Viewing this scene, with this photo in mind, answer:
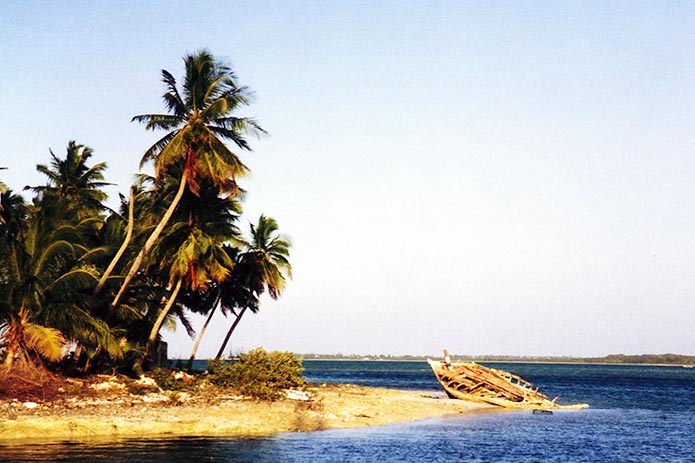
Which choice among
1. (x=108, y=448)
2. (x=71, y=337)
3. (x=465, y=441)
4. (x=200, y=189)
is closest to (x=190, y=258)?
(x=200, y=189)

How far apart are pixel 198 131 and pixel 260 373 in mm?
12582

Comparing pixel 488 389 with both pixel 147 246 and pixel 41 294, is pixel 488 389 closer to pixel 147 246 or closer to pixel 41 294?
pixel 147 246

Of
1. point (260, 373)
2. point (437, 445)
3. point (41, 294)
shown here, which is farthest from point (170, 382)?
point (437, 445)

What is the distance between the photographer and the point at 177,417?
26531mm

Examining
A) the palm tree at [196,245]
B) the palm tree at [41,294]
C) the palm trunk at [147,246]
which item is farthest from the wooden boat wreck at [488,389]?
the palm tree at [41,294]

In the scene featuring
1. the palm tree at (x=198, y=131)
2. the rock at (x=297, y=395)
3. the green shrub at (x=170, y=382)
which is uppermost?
the palm tree at (x=198, y=131)

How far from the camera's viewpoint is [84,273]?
28.6m

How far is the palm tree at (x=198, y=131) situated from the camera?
32.5 meters

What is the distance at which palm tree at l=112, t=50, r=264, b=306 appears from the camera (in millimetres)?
32469

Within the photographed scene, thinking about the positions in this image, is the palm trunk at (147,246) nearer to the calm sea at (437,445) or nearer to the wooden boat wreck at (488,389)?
the calm sea at (437,445)

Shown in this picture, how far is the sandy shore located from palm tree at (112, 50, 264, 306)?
22.1 feet

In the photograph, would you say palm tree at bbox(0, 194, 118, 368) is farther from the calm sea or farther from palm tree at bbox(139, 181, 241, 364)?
the calm sea

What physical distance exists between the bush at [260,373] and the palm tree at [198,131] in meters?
7.00

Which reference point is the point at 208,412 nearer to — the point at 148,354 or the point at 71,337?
the point at 71,337
